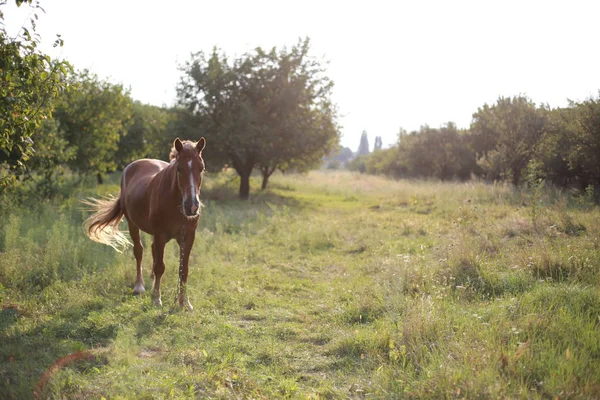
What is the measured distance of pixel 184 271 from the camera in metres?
6.34

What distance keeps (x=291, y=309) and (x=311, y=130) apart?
50.0 ft

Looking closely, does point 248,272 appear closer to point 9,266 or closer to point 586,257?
point 9,266

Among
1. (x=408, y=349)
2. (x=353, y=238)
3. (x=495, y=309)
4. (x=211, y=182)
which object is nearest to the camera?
(x=408, y=349)

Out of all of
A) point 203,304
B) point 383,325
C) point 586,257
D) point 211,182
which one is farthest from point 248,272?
point 211,182

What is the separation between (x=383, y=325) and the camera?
5062mm

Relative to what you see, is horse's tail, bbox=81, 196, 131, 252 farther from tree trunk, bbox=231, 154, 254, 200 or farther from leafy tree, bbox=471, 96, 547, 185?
leafy tree, bbox=471, 96, 547, 185

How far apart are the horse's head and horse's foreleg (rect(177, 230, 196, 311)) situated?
0.88 meters

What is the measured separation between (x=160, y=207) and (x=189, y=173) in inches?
46.8

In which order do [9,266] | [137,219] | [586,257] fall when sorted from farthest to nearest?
[137,219] < [9,266] < [586,257]

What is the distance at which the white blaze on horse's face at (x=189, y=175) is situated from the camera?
17.6 ft

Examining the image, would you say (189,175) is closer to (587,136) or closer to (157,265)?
(157,265)

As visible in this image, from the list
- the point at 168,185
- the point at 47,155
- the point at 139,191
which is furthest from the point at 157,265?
the point at 47,155

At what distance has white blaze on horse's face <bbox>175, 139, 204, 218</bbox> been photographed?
17.6 feet

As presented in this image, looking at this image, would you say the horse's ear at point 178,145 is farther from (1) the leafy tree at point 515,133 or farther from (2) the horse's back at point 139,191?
(1) the leafy tree at point 515,133
